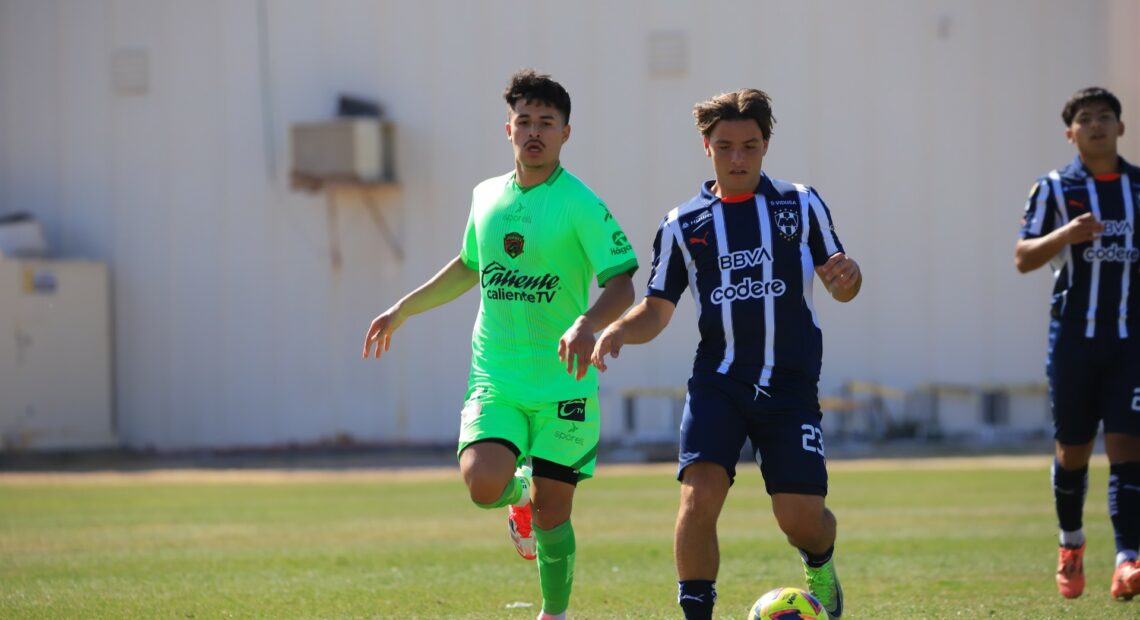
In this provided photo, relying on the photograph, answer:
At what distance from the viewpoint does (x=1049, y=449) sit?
22172 mm

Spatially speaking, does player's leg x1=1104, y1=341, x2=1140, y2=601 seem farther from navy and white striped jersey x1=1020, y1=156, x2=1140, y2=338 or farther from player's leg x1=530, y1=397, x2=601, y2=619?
player's leg x1=530, y1=397, x2=601, y2=619

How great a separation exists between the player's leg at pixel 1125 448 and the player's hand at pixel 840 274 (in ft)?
7.53

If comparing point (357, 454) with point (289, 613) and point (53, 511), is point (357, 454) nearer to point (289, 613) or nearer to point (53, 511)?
point (53, 511)

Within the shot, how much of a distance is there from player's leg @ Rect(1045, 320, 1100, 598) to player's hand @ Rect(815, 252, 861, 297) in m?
2.27

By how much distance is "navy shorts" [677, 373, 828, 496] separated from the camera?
238 inches

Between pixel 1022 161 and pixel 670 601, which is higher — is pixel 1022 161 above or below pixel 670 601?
above

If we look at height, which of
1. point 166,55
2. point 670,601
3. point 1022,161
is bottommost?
point 670,601

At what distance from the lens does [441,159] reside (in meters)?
25.8

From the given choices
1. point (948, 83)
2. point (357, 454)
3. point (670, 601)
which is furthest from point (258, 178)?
point (670, 601)

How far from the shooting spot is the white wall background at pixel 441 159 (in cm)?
2411

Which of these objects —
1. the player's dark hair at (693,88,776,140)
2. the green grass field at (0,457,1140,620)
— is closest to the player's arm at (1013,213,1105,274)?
the green grass field at (0,457,1140,620)

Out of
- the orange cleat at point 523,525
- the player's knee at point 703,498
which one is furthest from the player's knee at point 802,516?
the orange cleat at point 523,525

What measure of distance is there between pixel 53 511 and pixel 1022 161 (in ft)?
51.3

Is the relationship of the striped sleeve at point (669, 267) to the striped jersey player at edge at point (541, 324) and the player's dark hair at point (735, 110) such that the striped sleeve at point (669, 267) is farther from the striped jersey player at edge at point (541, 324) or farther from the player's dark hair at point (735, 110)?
the player's dark hair at point (735, 110)
